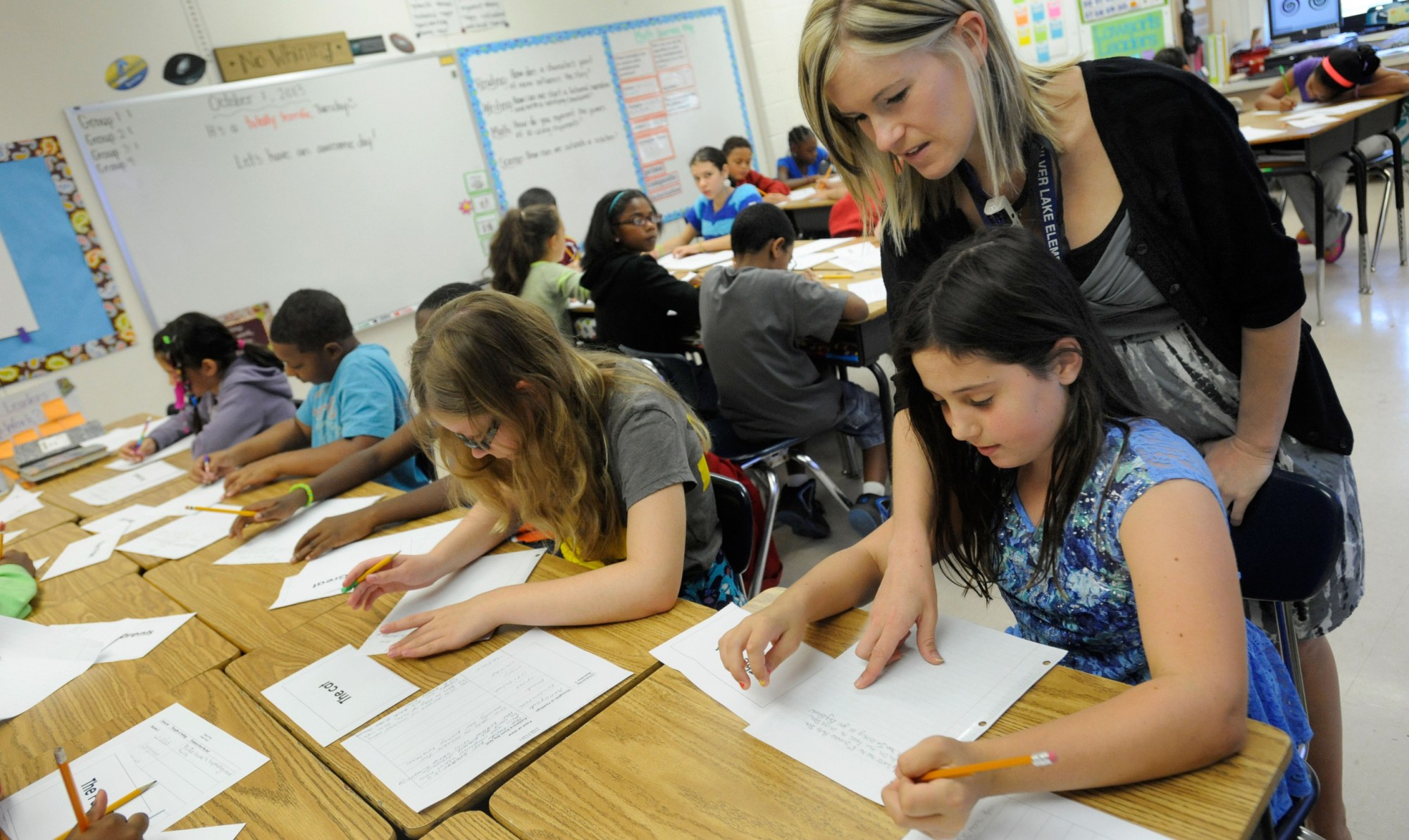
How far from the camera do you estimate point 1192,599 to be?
0.79 metres

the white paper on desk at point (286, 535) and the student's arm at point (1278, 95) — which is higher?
the student's arm at point (1278, 95)

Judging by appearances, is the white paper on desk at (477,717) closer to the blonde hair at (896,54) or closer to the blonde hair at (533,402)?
the blonde hair at (533,402)

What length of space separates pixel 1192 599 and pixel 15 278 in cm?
429

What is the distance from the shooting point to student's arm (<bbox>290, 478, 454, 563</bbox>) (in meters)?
1.74

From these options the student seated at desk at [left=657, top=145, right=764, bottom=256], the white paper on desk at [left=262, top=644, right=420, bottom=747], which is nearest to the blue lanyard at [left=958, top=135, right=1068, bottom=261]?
the white paper on desk at [left=262, top=644, right=420, bottom=747]

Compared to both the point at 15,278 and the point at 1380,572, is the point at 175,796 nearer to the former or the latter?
the point at 1380,572

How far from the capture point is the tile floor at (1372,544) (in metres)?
1.54

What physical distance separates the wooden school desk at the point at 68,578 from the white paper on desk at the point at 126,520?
48 mm

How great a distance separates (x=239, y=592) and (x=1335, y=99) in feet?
16.3

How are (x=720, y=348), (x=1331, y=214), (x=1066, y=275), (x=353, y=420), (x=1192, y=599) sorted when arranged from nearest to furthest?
(x=1192, y=599) < (x=1066, y=275) < (x=353, y=420) < (x=720, y=348) < (x=1331, y=214)

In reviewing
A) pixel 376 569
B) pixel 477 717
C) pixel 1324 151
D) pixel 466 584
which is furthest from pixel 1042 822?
pixel 1324 151

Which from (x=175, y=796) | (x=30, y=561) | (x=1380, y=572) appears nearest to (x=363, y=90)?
(x=30, y=561)

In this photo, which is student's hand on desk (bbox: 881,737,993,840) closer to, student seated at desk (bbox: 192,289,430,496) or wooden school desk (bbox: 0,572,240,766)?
wooden school desk (bbox: 0,572,240,766)

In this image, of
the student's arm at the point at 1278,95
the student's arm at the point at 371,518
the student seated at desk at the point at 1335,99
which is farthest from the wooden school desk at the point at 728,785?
the student's arm at the point at 1278,95
